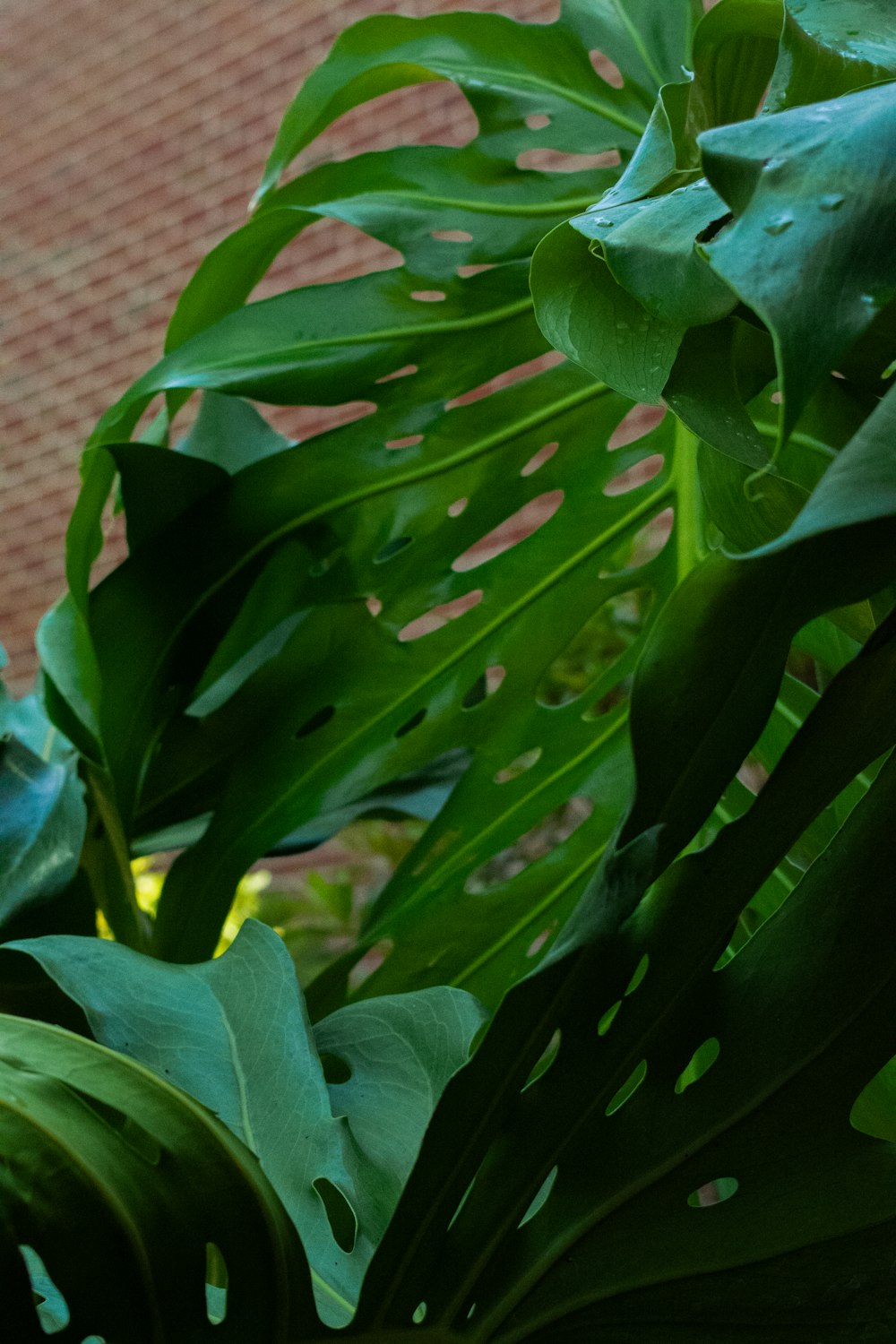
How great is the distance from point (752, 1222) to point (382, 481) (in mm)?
490

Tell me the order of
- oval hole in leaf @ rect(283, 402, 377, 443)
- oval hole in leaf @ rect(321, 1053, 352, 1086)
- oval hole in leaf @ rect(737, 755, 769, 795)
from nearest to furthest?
oval hole in leaf @ rect(321, 1053, 352, 1086) < oval hole in leaf @ rect(737, 755, 769, 795) < oval hole in leaf @ rect(283, 402, 377, 443)

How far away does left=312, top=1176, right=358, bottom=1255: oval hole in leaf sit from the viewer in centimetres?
46

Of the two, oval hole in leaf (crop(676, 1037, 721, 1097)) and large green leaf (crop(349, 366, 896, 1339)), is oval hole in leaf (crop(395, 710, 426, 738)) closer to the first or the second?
oval hole in leaf (crop(676, 1037, 721, 1097))

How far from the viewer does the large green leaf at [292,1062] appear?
1.40 ft

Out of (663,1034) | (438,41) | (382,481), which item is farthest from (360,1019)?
(438,41)

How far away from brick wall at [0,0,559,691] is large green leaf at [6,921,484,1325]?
2755 mm

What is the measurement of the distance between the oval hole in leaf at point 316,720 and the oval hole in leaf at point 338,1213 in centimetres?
33

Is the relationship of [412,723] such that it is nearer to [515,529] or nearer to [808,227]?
[808,227]

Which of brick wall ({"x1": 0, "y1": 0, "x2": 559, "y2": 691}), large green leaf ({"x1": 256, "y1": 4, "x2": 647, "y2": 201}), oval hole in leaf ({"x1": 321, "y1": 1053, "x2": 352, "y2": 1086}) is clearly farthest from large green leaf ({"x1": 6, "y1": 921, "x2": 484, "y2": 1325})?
brick wall ({"x1": 0, "y1": 0, "x2": 559, "y2": 691})

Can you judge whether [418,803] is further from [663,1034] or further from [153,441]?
[663,1034]

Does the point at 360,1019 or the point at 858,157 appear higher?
the point at 858,157

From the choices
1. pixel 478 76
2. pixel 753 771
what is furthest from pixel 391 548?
pixel 753 771

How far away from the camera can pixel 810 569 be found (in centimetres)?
29

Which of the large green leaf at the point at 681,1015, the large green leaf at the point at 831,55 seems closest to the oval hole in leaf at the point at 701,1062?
the large green leaf at the point at 681,1015
